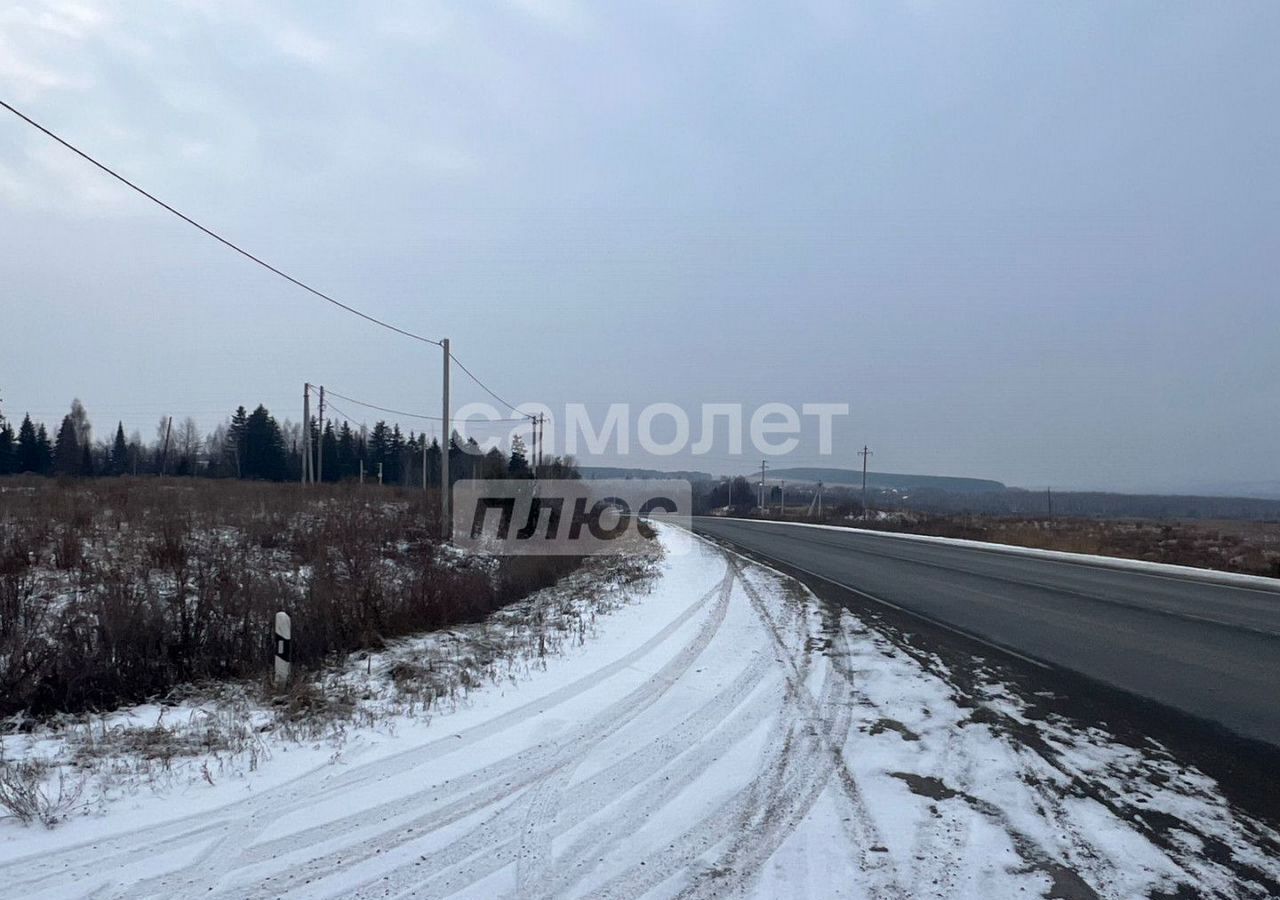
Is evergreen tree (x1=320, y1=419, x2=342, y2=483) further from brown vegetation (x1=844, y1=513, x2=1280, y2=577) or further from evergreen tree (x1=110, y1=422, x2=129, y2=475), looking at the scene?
brown vegetation (x1=844, y1=513, x2=1280, y2=577)

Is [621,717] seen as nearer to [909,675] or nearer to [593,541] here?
[909,675]

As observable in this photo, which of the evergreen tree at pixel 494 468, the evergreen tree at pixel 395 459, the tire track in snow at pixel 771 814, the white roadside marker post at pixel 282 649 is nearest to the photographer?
the tire track in snow at pixel 771 814

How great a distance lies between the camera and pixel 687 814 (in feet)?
15.0

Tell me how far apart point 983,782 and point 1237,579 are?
17.4 m

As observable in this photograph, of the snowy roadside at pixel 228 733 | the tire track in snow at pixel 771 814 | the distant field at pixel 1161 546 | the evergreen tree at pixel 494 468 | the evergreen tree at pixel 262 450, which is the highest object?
the evergreen tree at pixel 262 450

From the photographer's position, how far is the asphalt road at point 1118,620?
737 centimetres

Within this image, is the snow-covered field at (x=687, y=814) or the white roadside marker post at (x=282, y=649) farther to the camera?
the white roadside marker post at (x=282, y=649)

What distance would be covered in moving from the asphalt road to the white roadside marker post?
28.6ft

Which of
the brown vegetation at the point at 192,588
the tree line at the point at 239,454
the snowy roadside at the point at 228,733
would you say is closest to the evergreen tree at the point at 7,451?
the tree line at the point at 239,454

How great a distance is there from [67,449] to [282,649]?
89.6 metres

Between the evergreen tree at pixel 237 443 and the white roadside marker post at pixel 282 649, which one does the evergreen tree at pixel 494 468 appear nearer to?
the white roadside marker post at pixel 282 649

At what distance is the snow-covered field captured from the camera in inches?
149

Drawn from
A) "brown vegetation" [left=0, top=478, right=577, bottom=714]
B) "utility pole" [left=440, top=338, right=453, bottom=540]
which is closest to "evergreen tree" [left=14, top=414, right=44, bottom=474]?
"brown vegetation" [left=0, top=478, right=577, bottom=714]

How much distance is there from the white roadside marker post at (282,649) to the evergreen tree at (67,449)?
272 feet
